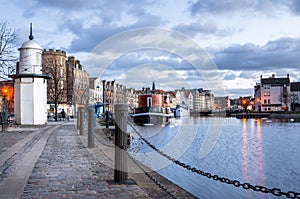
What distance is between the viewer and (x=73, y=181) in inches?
284

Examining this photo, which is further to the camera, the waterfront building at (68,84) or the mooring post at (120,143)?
the waterfront building at (68,84)

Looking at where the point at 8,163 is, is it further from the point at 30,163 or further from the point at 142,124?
the point at 142,124

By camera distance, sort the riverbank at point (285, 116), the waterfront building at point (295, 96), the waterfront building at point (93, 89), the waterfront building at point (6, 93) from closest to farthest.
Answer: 1. the waterfront building at point (6, 93)
2. the waterfront building at point (93, 89)
3. the riverbank at point (285, 116)
4. the waterfront building at point (295, 96)

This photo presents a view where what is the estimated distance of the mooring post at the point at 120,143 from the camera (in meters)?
7.05

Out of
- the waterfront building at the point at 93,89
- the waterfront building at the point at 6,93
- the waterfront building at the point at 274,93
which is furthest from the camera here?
the waterfront building at the point at 274,93

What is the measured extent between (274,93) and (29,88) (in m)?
106

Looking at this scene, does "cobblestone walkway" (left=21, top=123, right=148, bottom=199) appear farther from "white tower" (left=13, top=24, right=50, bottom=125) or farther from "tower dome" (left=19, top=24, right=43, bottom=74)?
"tower dome" (left=19, top=24, right=43, bottom=74)

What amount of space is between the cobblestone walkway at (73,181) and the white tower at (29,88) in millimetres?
22746

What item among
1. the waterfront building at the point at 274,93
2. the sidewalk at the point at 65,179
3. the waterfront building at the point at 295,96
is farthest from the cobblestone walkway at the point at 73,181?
the waterfront building at the point at 274,93

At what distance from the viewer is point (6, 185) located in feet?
21.7

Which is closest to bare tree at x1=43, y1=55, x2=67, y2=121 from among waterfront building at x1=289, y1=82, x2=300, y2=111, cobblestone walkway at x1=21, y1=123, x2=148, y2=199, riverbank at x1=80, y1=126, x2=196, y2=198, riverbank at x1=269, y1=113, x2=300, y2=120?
riverbank at x1=80, y1=126, x2=196, y2=198

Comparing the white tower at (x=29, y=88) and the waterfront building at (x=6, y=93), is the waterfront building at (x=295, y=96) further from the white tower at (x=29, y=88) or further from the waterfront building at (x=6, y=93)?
the white tower at (x=29, y=88)

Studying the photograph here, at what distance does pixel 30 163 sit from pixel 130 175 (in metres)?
3.00

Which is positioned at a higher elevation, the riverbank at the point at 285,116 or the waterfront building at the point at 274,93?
the waterfront building at the point at 274,93
